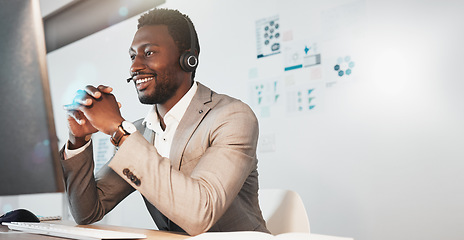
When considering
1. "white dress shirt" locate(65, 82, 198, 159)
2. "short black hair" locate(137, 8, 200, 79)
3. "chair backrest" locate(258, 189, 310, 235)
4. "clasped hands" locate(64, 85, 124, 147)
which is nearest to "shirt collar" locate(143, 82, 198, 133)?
"white dress shirt" locate(65, 82, 198, 159)

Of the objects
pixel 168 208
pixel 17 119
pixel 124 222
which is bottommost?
pixel 124 222

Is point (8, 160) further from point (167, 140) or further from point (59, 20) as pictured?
point (59, 20)

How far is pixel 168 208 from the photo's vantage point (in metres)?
0.94

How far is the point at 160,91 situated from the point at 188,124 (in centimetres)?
17

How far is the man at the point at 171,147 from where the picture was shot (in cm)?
95

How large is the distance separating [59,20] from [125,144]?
401 centimetres

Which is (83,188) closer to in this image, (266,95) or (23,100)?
(23,100)

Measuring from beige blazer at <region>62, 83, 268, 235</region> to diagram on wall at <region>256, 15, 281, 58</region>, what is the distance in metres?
1.40

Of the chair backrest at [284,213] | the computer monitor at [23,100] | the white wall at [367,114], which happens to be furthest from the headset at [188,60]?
the white wall at [367,114]

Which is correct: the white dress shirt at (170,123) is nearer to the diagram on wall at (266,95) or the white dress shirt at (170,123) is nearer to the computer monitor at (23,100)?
the computer monitor at (23,100)

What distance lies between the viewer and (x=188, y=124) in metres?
1.26

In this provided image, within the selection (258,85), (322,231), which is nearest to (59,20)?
(258,85)

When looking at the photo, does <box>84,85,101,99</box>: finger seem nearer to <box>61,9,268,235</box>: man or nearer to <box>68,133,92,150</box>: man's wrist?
<box>61,9,268,235</box>: man

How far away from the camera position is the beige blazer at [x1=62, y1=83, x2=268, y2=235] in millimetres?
943
